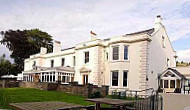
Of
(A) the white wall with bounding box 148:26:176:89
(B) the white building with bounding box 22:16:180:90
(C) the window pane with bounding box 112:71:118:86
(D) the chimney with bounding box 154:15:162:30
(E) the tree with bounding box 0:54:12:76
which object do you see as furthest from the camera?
(E) the tree with bounding box 0:54:12:76

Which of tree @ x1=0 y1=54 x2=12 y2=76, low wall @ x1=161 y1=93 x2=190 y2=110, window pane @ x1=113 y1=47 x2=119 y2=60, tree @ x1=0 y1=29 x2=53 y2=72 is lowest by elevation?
low wall @ x1=161 y1=93 x2=190 y2=110

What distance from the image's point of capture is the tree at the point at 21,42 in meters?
51.6

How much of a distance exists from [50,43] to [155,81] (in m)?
34.2

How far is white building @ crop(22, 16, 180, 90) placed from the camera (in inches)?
1000

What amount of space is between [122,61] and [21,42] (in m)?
32.8

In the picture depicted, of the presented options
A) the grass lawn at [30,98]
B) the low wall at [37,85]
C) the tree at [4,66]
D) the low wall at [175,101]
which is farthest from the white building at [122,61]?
the tree at [4,66]

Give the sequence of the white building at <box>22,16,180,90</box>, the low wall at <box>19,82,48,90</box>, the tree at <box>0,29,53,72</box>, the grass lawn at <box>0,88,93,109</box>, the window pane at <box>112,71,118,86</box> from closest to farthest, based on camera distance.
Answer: the grass lawn at <box>0,88,93,109</box>, the white building at <box>22,16,180,90</box>, the low wall at <box>19,82,48,90</box>, the window pane at <box>112,71,118,86</box>, the tree at <box>0,29,53,72</box>

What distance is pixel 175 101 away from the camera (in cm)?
1092

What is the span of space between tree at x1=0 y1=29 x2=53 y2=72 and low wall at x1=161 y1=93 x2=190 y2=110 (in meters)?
44.9

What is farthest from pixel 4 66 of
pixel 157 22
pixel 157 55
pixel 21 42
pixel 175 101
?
pixel 175 101

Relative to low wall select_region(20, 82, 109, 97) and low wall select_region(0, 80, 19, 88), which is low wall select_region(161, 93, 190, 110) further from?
low wall select_region(0, 80, 19, 88)

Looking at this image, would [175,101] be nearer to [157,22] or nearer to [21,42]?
[157,22]

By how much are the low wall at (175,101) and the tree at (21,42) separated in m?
44.9

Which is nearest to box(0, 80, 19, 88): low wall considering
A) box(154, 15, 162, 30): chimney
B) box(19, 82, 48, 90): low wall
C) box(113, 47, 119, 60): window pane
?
box(19, 82, 48, 90): low wall
